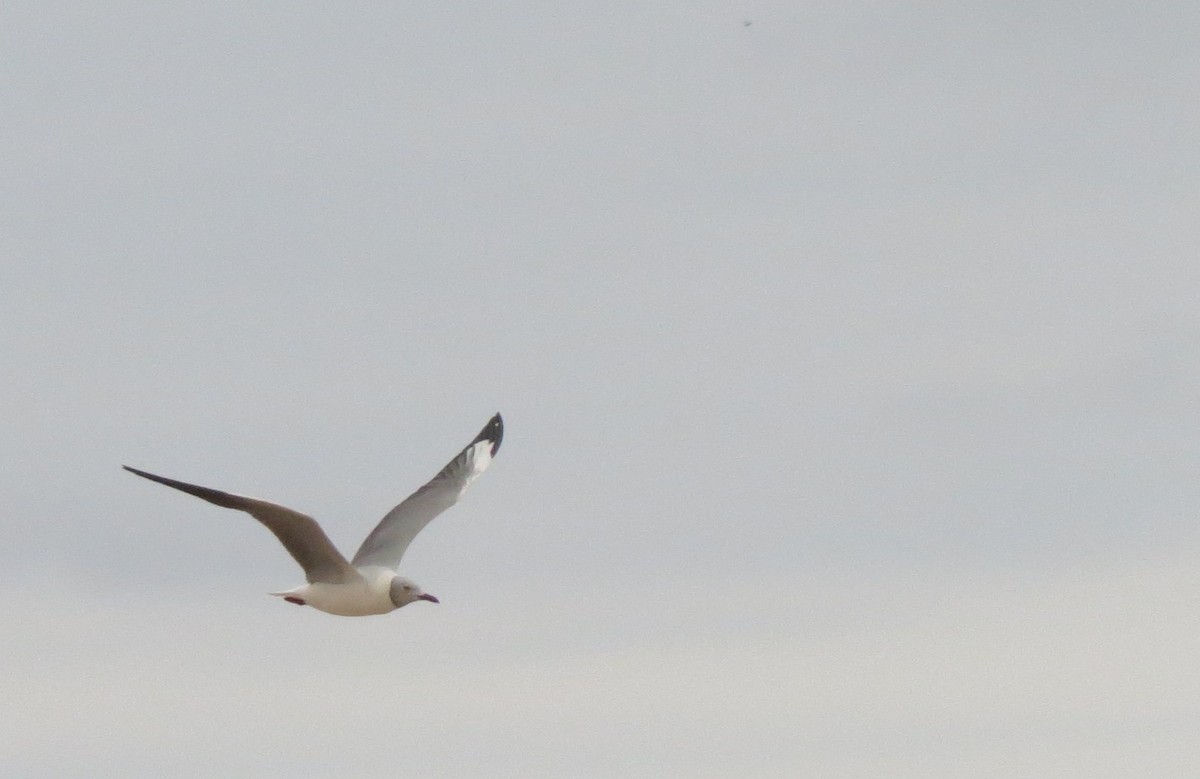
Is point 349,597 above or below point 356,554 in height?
below

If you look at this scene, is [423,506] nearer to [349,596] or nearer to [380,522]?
[380,522]

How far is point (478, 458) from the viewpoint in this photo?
31.3 meters

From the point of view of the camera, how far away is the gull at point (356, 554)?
24.6 meters

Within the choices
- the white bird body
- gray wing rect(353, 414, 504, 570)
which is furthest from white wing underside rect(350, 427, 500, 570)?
the white bird body

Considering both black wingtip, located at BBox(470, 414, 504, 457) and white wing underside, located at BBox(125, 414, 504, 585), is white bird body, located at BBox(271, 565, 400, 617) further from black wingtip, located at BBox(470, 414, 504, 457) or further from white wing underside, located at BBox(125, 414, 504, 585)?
black wingtip, located at BBox(470, 414, 504, 457)

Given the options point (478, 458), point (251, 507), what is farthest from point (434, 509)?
point (251, 507)

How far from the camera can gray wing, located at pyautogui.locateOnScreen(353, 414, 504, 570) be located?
2794cm

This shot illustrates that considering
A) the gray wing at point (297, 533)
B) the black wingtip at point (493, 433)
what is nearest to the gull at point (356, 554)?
the gray wing at point (297, 533)

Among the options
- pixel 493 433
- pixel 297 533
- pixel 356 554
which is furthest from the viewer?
pixel 493 433

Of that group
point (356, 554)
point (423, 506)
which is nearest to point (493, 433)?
point (423, 506)

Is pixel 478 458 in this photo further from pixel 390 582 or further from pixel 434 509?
pixel 390 582

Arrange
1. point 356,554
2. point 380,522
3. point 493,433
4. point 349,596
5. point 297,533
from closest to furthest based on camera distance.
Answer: point 297,533 < point 349,596 < point 356,554 < point 380,522 < point 493,433

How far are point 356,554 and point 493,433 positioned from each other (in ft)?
16.1

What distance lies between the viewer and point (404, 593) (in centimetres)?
2628
